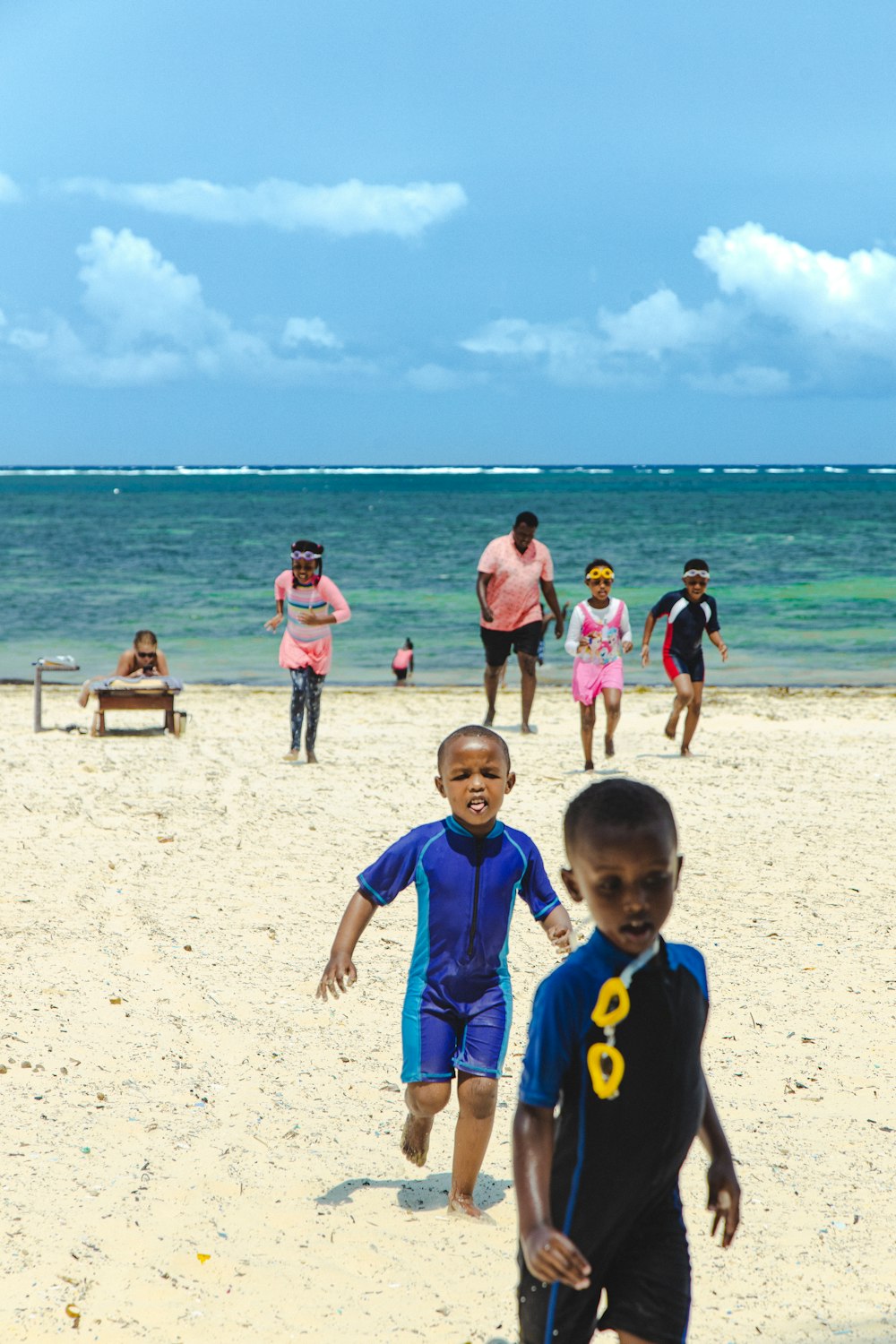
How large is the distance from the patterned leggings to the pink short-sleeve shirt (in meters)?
1.78

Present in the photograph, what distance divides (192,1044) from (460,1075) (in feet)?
5.95

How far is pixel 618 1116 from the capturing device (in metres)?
2.26

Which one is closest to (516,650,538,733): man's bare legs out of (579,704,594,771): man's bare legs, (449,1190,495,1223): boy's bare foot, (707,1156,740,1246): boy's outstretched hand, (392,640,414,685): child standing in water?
(579,704,594,771): man's bare legs

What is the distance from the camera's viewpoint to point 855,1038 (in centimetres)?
527

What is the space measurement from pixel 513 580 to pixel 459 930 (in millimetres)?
8262

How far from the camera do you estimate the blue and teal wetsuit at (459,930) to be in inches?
142

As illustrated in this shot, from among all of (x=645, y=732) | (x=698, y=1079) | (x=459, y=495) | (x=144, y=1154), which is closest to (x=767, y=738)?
(x=645, y=732)

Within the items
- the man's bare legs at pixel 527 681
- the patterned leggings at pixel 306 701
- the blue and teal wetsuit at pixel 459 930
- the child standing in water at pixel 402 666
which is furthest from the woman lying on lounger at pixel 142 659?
the blue and teal wetsuit at pixel 459 930

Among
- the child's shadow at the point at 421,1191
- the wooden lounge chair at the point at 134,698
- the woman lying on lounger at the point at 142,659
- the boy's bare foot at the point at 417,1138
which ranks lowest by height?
the child's shadow at the point at 421,1191

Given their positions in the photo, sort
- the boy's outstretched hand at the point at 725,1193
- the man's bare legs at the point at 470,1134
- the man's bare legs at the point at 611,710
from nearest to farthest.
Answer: the boy's outstretched hand at the point at 725,1193 → the man's bare legs at the point at 470,1134 → the man's bare legs at the point at 611,710

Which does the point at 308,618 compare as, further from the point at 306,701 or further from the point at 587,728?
the point at 587,728

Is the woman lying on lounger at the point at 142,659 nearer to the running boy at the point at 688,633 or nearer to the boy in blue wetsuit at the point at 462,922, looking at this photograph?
the running boy at the point at 688,633

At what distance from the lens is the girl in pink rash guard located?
10312 mm

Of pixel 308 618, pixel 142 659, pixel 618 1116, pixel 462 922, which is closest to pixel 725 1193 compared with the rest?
pixel 618 1116
